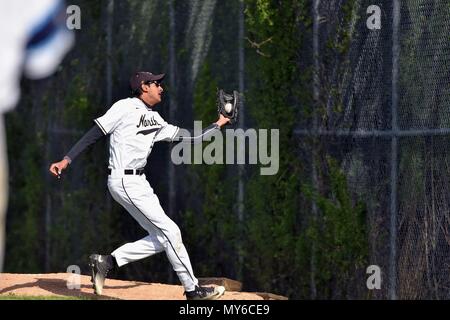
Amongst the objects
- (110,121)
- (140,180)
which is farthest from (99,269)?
(110,121)

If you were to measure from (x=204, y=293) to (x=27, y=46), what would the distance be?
A: 721 cm

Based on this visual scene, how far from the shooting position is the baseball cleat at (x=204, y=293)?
1183 centimetres

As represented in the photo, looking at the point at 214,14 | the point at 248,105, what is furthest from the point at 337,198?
the point at 214,14

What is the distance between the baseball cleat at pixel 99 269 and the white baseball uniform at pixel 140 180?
140 millimetres

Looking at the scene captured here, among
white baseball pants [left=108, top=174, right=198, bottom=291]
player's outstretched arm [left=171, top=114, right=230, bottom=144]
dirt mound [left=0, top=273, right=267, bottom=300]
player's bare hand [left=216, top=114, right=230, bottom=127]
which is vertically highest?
player's bare hand [left=216, top=114, right=230, bottom=127]

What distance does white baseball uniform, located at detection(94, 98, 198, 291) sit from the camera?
11852 mm

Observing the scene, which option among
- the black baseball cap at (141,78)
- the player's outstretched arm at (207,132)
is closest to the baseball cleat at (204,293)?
the player's outstretched arm at (207,132)

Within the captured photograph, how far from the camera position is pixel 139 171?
471 inches

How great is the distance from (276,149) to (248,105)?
685mm

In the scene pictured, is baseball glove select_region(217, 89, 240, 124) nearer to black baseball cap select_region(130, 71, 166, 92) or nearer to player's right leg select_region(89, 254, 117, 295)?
black baseball cap select_region(130, 71, 166, 92)

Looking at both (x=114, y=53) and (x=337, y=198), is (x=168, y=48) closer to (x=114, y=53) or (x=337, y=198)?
(x=114, y=53)

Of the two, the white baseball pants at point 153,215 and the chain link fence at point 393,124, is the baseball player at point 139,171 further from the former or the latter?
the chain link fence at point 393,124

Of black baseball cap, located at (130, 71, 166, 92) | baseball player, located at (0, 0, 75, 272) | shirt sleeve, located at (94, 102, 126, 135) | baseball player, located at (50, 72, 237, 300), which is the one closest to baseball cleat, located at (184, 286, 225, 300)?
baseball player, located at (50, 72, 237, 300)

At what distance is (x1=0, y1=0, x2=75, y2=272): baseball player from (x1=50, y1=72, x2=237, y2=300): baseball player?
5264 mm
